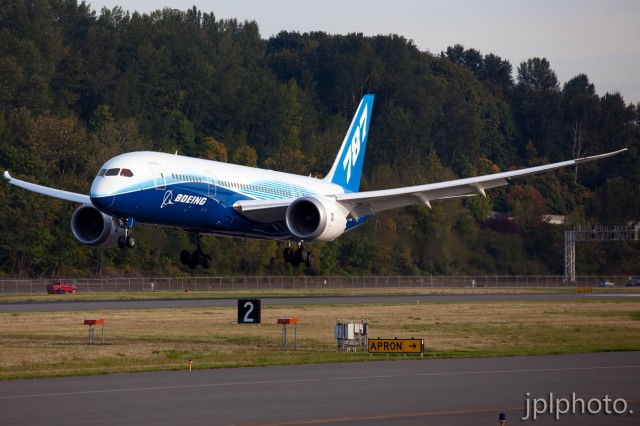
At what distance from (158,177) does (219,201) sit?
4290mm

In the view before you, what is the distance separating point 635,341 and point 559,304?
28.2 metres

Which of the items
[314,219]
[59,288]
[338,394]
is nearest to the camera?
[338,394]

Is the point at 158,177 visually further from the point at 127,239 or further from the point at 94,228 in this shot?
the point at 94,228

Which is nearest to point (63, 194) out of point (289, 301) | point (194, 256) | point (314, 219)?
point (194, 256)

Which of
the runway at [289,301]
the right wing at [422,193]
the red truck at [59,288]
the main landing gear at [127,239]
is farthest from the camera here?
the red truck at [59,288]

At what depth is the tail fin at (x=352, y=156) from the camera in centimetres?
7200

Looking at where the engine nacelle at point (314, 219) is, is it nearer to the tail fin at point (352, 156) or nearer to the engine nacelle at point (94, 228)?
the engine nacelle at point (94, 228)

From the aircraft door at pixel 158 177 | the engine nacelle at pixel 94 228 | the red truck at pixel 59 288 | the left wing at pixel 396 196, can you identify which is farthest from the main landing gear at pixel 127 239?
the red truck at pixel 59 288

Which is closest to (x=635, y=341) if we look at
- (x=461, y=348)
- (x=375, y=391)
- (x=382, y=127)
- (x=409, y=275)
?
(x=461, y=348)

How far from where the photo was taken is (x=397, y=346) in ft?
173

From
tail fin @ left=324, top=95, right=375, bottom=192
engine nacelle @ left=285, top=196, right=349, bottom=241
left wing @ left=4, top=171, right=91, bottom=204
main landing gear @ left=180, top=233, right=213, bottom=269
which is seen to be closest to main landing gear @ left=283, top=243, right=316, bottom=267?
engine nacelle @ left=285, top=196, right=349, bottom=241

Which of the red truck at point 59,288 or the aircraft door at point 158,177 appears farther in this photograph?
the red truck at point 59,288

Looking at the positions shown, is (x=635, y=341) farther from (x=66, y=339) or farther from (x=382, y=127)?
(x=382, y=127)

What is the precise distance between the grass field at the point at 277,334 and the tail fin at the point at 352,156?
8.69 metres
